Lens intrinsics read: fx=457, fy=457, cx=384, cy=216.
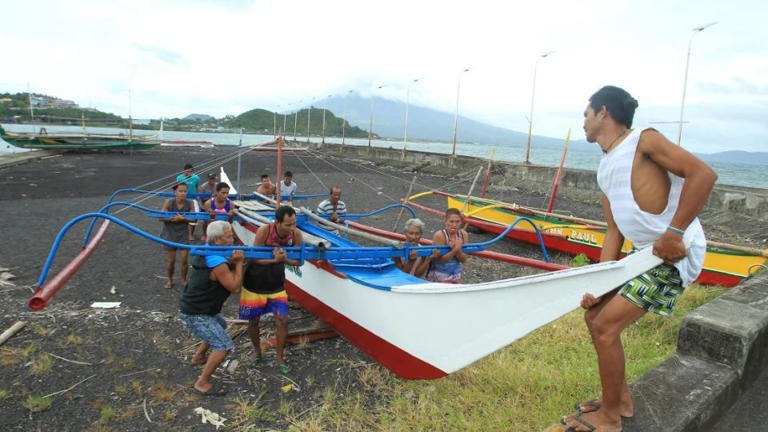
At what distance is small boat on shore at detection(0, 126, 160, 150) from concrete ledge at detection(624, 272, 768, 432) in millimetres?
27582

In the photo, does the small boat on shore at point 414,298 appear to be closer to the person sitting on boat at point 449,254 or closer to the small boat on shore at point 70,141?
the person sitting on boat at point 449,254

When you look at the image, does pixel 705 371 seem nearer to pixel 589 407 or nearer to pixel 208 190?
pixel 589 407

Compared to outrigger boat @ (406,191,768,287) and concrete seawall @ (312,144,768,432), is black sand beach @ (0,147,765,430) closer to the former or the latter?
outrigger boat @ (406,191,768,287)

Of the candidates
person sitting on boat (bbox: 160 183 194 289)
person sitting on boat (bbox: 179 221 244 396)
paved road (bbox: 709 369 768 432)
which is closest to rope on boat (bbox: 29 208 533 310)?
person sitting on boat (bbox: 179 221 244 396)

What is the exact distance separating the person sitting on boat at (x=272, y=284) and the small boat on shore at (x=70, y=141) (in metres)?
24.7

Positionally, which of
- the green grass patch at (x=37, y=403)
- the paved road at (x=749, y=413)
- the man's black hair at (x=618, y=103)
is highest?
the man's black hair at (x=618, y=103)

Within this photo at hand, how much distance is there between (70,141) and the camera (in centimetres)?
2967

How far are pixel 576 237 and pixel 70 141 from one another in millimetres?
32019

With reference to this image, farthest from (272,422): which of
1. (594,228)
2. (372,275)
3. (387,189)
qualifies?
(387,189)

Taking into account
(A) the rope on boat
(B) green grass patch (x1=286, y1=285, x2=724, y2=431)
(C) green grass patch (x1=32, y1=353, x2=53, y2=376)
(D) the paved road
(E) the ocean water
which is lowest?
(C) green grass patch (x1=32, y1=353, x2=53, y2=376)

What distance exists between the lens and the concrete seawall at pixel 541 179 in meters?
14.3

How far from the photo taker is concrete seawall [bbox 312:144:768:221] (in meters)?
14.3

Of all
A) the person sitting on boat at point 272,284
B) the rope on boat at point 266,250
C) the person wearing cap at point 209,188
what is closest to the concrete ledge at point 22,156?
the person wearing cap at point 209,188

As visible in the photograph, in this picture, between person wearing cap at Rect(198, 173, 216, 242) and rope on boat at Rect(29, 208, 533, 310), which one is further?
person wearing cap at Rect(198, 173, 216, 242)
